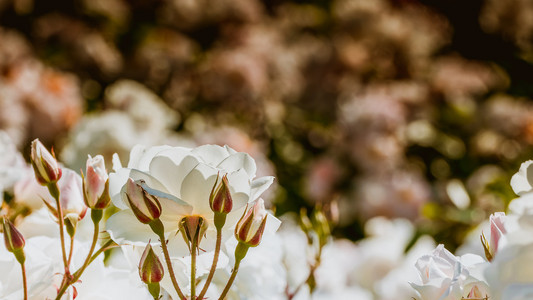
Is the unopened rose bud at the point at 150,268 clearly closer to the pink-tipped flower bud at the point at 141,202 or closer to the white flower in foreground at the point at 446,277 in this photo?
the pink-tipped flower bud at the point at 141,202

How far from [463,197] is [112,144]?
2.07ft

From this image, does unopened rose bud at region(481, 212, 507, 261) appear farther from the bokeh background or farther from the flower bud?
the bokeh background

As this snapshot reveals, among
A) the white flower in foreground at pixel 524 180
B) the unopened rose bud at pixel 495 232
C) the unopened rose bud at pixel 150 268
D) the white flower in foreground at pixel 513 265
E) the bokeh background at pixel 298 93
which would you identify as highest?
the white flower in foreground at pixel 524 180

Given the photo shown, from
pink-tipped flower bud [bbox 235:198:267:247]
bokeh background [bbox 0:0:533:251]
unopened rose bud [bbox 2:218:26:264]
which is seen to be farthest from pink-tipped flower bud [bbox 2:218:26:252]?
bokeh background [bbox 0:0:533:251]

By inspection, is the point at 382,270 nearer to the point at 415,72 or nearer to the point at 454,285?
the point at 454,285

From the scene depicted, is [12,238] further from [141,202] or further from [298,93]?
[298,93]

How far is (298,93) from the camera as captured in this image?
1.60 m

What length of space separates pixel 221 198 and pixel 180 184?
1.1 inches

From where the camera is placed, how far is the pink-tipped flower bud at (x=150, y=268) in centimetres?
26

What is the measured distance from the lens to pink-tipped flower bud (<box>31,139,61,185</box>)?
289 mm

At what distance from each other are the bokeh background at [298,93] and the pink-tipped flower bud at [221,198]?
0.71 meters

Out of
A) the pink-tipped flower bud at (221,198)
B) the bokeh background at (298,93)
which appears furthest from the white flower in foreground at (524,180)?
the bokeh background at (298,93)

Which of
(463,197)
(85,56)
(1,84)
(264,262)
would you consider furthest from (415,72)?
(264,262)

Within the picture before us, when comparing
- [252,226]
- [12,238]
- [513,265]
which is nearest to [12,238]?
[12,238]
